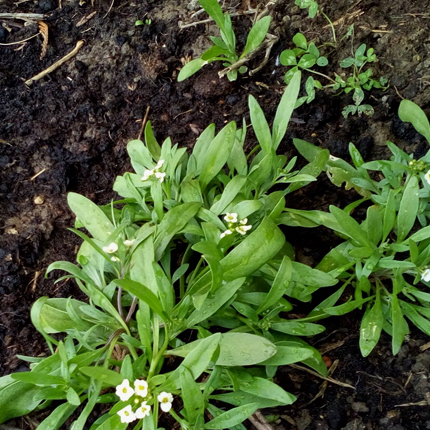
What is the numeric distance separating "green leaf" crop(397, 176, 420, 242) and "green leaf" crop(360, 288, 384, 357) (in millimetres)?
341

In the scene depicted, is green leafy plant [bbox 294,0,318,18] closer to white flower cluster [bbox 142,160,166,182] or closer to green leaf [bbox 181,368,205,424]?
white flower cluster [bbox 142,160,166,182]

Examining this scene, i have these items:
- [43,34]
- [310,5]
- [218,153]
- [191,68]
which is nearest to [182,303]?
[218,153]

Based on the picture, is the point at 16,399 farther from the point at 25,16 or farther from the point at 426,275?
the point at 25,16

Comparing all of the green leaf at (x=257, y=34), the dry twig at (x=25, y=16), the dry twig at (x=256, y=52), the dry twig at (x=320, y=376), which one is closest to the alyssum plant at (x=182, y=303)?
the dry twig at (x=320, y=376)

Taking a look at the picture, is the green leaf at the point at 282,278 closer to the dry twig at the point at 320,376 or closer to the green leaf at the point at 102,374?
the dry twig at the point at 320,376

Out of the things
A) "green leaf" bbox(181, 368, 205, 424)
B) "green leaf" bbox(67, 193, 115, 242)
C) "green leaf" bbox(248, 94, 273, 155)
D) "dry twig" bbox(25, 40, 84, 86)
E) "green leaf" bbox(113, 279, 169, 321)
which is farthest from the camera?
"dry twig" bbox(25, 40, 84, 86)

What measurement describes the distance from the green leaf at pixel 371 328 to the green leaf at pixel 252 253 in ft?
1.70

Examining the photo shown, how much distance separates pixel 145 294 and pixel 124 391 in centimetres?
33

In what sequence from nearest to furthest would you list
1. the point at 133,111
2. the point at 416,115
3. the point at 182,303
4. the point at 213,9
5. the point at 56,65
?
the point at 182,303, the point at 416,115, the point at 213,9, the point at 133,111, the point at 56,65

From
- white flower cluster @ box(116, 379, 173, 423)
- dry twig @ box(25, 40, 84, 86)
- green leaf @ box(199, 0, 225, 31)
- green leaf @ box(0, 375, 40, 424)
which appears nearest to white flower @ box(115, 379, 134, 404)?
white flower cluster @ box(116, 379, 173, 423)

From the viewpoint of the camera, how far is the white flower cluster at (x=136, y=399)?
1594 millimetres

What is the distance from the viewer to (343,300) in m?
2.23

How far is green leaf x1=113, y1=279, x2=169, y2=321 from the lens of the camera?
5.49 feet

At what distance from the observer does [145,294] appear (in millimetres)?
1725
